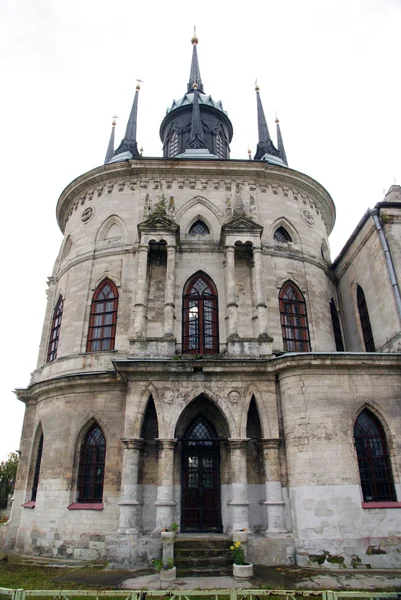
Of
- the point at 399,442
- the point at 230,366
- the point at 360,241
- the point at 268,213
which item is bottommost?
the point at 399,442

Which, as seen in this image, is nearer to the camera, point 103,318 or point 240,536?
point 240,536

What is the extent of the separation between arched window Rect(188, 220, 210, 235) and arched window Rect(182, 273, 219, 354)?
2.07 m

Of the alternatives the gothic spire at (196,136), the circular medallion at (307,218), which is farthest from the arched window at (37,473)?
the gothic spire at (196,136)

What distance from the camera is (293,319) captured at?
1633 cm

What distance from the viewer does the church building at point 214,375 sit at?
11.8m

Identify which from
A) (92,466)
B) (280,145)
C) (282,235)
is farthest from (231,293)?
(280,145)

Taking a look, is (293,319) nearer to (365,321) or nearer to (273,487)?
(365,321)

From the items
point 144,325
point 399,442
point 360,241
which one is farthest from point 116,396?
point 360,241

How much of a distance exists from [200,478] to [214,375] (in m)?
3.36

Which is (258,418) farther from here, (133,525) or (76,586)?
(76,586)

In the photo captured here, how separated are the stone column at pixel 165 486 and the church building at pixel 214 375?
0.04 metres

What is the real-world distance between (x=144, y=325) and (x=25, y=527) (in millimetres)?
7896

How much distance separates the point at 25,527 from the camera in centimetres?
1424

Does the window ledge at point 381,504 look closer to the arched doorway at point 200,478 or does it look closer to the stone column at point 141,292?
the arched doorway at point 200,478
